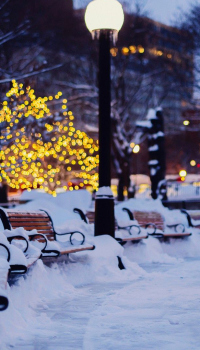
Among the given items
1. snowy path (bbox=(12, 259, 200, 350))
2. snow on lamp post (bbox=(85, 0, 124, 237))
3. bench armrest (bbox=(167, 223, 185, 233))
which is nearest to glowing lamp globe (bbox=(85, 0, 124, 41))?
snow on lamp post (bbox=(85, 0, 124, 237))

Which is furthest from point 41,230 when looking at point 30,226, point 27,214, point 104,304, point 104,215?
point 104,304

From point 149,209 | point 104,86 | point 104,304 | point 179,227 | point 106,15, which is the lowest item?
point 179,227

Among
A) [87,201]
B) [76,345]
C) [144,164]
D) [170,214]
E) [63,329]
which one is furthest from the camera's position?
[144,164]

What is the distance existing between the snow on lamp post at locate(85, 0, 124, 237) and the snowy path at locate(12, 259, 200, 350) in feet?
4.65

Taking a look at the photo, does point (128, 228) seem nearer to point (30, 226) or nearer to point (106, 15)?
point (30, 226)

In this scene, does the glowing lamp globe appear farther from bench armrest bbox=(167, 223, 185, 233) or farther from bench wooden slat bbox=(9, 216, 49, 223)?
bench armrest bbox=(167, 223, 185, 233)

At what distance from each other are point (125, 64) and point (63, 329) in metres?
28.4

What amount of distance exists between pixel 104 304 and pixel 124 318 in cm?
88

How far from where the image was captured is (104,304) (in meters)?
7.06

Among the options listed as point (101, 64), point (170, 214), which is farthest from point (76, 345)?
point (170, 214)

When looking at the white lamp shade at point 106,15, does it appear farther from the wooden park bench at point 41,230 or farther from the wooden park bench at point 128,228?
the wooden park bench at point 128,228

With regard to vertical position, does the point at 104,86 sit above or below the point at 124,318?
above

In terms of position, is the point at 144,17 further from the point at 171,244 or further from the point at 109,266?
the point at 109,266

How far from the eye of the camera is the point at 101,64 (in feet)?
33.1
